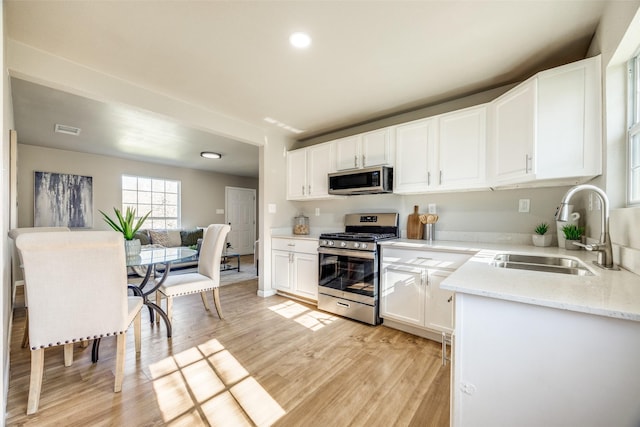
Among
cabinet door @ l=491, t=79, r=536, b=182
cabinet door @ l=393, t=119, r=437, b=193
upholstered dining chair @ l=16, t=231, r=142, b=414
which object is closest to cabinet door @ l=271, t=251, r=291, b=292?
cabinet door @ l=393, t=119, r=437, b=193

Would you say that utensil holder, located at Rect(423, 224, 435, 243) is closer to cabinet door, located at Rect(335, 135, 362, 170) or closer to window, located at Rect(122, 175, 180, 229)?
cabinet door, located at Rect(335, 135, 362, 170)

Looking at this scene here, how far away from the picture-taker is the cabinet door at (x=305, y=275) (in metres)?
3.28

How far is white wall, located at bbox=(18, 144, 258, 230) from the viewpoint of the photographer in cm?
449

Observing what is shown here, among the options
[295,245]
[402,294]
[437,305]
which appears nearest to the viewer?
[437,305]

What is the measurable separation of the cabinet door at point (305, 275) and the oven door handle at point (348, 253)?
21cm

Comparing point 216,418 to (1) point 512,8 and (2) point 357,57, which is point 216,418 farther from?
(1) point 512,8

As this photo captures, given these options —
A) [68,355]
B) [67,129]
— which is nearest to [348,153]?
[68,355]

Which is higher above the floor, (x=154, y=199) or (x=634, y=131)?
(x=634, y=131)

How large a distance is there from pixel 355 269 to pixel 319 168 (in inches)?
56.4

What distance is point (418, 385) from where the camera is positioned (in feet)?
5.79

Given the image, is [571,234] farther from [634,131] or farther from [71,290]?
[71,290]

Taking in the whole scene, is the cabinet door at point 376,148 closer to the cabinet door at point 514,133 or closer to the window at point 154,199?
the cabinet door at point 514,133

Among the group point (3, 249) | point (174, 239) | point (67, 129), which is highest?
point (67, 129)

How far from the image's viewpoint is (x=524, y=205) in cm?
242
